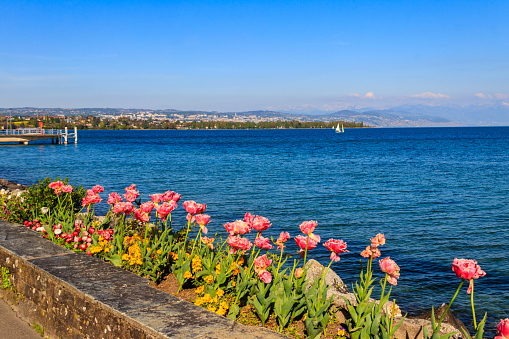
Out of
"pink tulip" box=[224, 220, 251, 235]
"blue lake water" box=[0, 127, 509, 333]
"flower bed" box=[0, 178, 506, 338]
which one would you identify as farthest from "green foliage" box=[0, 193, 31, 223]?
"blue lake water" box=[0, 127, 509, 333]

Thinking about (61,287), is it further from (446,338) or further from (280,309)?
(446,338)

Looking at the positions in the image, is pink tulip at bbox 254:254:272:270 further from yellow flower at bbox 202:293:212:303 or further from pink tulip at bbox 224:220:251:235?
yellow flower at bbox 202:293:212:303

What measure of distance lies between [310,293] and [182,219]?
10527 millimetres

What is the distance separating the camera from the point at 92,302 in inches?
148

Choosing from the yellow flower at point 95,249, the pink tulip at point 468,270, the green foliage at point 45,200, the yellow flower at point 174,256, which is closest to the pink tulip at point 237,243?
the yellow flower at point 174,256

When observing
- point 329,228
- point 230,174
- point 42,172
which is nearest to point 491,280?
point 329,228

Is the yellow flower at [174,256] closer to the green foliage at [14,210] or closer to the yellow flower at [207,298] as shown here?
the yellow flower at [207,298]

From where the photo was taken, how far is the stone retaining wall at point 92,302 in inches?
132

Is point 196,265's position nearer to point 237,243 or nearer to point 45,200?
point 237,243

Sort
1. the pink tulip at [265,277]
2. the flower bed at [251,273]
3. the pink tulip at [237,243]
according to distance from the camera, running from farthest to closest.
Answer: the pink tulip at [237,243], the pink tulip at [265,277], the flower bed at [251,273]

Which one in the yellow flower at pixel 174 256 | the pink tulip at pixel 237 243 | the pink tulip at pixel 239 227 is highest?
the pink tulip at pixel 239 227

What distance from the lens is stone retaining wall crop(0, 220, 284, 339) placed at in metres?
3.34

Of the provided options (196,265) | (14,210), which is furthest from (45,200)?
(196,265)

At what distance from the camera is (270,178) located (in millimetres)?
28188
